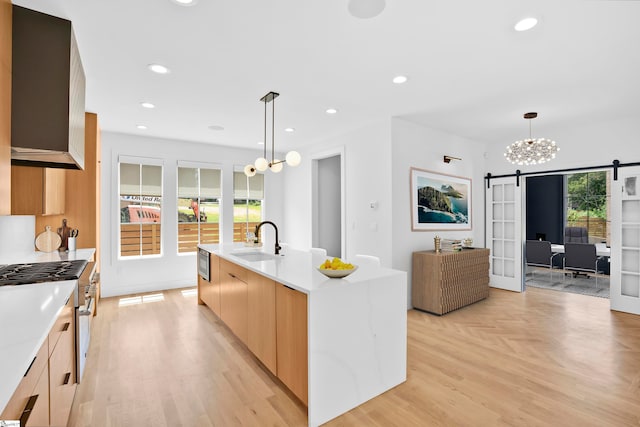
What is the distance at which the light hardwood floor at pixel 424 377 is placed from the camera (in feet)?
6.69

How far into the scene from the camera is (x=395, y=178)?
427 centimetres

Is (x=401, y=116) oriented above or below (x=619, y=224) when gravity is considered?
above

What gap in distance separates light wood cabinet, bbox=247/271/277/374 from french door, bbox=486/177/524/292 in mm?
4744

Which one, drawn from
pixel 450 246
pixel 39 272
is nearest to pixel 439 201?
pixel 450 246

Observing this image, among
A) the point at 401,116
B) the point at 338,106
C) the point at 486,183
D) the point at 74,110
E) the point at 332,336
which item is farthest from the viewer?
the point at 486,183

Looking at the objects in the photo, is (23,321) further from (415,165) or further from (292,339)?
(415,165)

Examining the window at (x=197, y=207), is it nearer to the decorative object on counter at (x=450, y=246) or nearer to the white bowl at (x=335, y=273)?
the decorative object on counter at (x=450, y=246)

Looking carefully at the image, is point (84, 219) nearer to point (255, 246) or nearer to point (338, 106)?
point (255, 246)

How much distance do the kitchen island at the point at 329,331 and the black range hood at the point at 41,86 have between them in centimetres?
159

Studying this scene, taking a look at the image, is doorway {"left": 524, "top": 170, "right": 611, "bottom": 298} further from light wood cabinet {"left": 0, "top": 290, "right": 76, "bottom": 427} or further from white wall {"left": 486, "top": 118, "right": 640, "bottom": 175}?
light wood cabinet {"left": 0, "top": 290, "right": 76, "bottom": 427}

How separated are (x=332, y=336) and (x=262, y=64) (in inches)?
90.8

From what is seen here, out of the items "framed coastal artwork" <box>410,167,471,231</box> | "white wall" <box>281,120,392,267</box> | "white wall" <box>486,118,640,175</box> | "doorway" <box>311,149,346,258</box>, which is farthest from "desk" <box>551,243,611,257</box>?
"doorway" <box>311,149,346,258</box>

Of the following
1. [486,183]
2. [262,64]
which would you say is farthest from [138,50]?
[486,183]

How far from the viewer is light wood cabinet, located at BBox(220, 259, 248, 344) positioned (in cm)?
285
